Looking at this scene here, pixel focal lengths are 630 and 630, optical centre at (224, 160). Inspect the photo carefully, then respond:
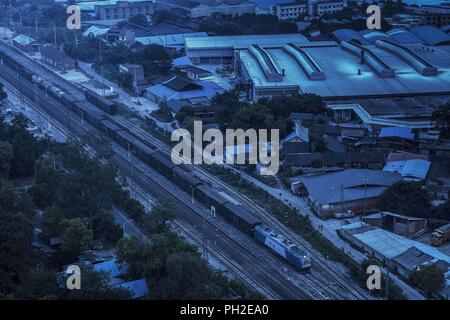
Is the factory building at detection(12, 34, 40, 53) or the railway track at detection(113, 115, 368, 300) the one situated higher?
the factory building at detection(12, 34, 40, 53)

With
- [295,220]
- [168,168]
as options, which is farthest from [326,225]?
[168,168]

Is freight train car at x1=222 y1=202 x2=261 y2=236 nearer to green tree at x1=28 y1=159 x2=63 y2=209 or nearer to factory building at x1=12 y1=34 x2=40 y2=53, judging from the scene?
green tree at x1=28 y1=159 x2=63 y2=209

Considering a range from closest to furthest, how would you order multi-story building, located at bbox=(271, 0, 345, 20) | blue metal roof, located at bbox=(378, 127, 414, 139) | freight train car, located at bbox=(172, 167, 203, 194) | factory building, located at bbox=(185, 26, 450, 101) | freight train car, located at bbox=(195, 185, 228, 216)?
freight train car, located at bbox=(195, 185, 228, 216), freight train car, located at bbox=(172, 167, 203, 194), blue metal roof, located at bbox=(378, 127, 414, 139), factory building, located at bbox=(185, 26, 450, 101), multi-story building, located at bbox=(271, 0, 345, 20)

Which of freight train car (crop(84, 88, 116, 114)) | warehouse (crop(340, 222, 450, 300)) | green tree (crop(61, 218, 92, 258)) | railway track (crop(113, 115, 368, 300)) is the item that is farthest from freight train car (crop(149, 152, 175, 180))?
freight train car (crop(84, 88, 116, 114))

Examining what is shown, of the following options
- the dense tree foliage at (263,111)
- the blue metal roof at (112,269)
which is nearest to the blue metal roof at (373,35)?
the dense tree foliage at (263,111)

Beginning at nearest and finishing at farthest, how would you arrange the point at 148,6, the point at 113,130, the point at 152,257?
the point at 152,257 < the point at 113,130 < the point at 148,6
